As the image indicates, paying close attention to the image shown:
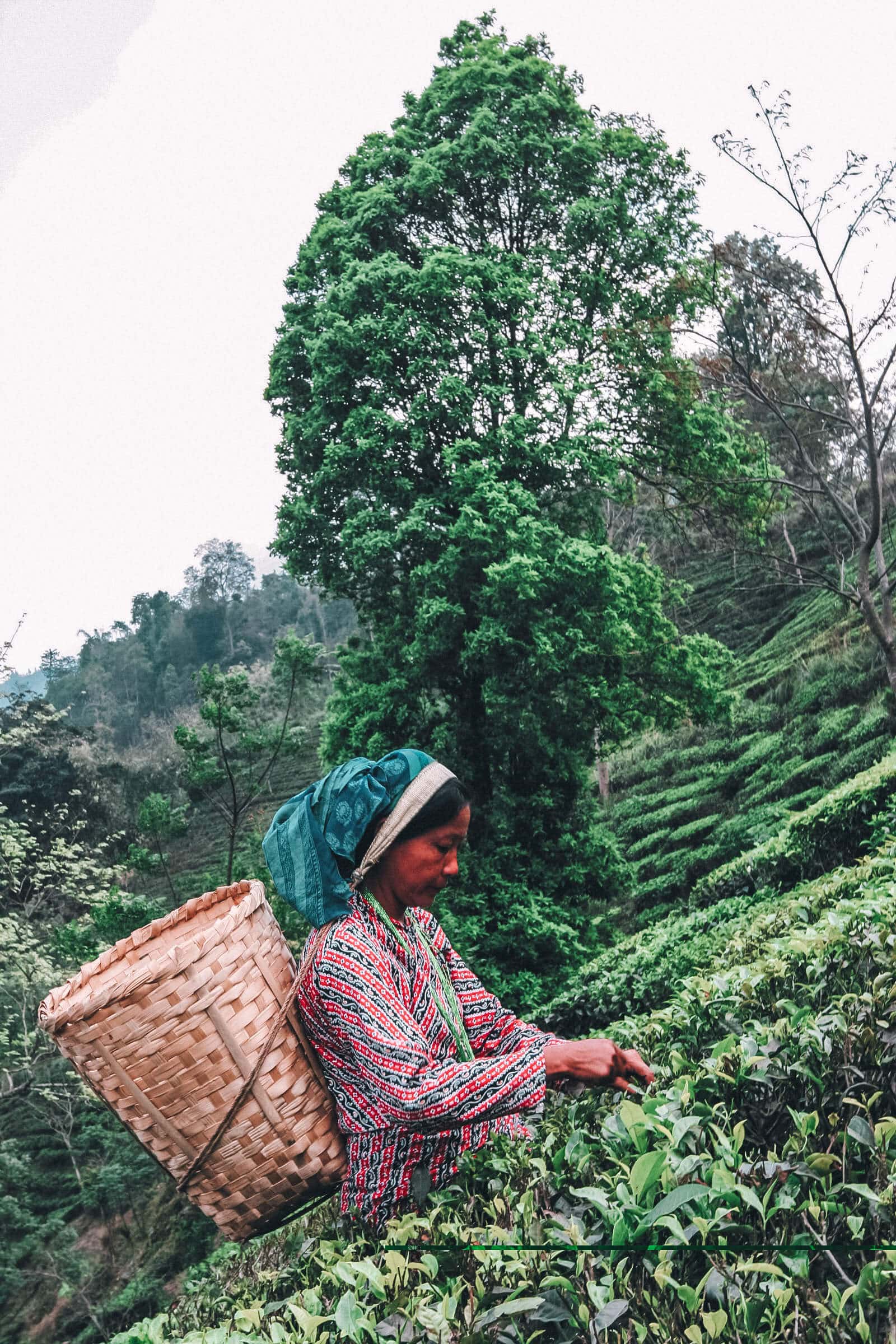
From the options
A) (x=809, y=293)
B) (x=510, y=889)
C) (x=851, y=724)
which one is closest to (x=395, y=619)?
(x=510, y=889)

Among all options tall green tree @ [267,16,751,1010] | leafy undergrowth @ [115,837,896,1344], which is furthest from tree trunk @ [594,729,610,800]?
leafy undergrowth @ [115,837,896,1344]

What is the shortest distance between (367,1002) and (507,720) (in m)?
6.86

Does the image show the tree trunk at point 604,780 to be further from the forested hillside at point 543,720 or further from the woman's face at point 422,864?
the woman's face at point 422,864

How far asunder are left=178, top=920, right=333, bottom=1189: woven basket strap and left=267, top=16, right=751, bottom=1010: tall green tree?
5.97 meters

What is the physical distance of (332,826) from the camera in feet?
6.42

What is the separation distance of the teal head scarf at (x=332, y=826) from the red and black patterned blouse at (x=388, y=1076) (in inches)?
2.5

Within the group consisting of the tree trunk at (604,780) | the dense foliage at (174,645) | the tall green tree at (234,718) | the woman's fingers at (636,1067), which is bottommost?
the tree trunk at (604,780)

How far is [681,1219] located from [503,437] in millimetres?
7756

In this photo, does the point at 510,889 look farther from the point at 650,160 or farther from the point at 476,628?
the point at 650,160

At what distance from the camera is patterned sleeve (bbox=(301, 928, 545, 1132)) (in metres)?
1.69

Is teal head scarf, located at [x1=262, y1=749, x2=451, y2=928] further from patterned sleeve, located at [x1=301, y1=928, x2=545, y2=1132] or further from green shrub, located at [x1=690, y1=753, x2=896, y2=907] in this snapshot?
green shrub, located at [x1=690, y1=753, x2=896, y2=907]

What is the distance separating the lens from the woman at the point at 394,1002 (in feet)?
5.64

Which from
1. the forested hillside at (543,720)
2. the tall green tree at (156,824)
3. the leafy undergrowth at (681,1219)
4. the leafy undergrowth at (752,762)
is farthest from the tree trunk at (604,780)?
the leafy undergrowth at (681,1219)

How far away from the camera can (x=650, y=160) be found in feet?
31.9
